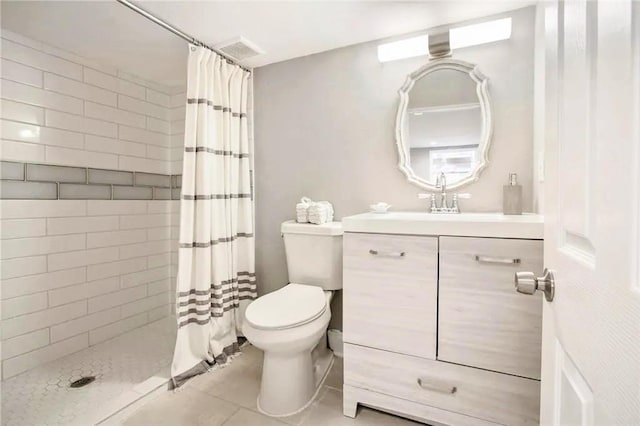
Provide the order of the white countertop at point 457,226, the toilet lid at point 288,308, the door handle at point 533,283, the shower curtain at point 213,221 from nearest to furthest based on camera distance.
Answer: the door handle at point 533,283 → the white countertop at point 457,226 → the toilet lid at point 288,308 → the shower curtain at point 213,221

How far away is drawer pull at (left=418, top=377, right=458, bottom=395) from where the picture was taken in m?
1.23

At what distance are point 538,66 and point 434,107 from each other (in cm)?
52

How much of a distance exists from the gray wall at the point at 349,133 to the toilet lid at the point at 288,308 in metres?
0.47

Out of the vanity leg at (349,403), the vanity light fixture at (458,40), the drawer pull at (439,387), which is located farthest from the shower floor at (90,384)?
the vanity light fixture at (458,40)

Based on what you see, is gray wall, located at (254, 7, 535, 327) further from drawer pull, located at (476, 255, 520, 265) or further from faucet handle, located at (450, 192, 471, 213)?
drawer pull, located at (476, 255, 520, 265)

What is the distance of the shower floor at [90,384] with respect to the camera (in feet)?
4.65

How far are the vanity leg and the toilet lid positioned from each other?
1.25 feet


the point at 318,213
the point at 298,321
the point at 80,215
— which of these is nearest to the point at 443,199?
the point at 318,213

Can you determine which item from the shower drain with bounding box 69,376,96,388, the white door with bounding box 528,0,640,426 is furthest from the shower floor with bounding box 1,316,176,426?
the white door with bounding box 528,0,640,426

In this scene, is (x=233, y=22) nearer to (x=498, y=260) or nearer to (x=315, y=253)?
(x=315, y=253)

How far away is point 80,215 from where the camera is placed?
208 centimetres

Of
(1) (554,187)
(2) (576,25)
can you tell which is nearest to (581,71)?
(2) (576,25)

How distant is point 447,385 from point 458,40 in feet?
5.71

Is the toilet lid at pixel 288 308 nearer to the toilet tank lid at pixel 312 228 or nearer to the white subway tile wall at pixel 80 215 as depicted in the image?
the toilet tank lid at pixel 312 228
